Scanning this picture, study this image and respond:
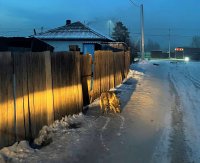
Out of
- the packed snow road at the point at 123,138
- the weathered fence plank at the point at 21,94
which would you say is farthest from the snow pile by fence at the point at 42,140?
the weathered fence plank at the point at 21,94

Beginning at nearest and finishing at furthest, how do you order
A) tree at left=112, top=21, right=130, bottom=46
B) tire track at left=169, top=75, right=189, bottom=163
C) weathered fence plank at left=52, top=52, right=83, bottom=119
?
tire track at left=169, top=75, right=189, bottom=163, weathered fence plank at left=52, top=52, right=83, bottom=119, tree at left=112, top=21, right=130, bottom=46

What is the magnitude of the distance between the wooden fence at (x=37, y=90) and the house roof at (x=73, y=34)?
26.3m

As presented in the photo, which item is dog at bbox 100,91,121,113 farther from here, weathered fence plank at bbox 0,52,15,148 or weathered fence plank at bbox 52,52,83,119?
weathered fence plank at bbox 0,52,15,148

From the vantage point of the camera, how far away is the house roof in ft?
133

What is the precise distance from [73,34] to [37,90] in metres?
32.4

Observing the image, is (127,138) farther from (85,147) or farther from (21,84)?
(21,84)

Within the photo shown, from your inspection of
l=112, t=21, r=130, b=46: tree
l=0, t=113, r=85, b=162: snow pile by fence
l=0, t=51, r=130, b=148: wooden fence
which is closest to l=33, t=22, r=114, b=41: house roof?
l=0, t=51, r=130, b=148: wooden fence

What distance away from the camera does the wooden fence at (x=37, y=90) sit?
837 centimetres

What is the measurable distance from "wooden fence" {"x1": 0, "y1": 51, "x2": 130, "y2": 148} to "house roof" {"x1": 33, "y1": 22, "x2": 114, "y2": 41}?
26.3 meters

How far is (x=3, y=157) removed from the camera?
7848 millimetres

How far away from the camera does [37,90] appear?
9.64 metres

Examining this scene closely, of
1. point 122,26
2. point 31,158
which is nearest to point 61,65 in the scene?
point 31,158

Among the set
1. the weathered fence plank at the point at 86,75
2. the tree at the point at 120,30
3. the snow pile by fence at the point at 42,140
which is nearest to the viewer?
the snow pile by fence at the point at 42,140

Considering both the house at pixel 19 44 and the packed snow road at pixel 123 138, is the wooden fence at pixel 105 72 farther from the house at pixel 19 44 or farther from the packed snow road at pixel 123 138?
the house at pixel 19 44
